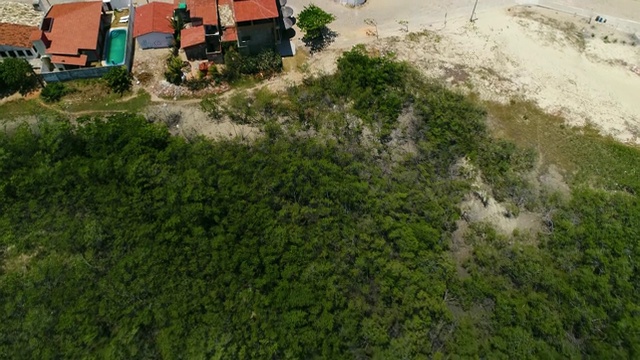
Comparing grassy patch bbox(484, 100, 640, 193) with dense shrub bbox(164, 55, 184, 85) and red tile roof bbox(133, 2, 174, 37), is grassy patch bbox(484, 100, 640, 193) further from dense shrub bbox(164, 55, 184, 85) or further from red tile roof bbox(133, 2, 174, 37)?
red tile roof bbox(133, 2, 174, 37)

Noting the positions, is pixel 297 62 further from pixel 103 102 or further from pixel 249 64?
pixel 103 102

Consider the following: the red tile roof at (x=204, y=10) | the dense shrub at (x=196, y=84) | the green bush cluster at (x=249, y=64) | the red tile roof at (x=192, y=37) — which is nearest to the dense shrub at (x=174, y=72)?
the dense shrub at (x=196, y=84)

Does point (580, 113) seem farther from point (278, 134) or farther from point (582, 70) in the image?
→ point (278, 134)

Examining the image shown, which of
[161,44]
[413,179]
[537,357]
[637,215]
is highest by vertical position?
[161,44]

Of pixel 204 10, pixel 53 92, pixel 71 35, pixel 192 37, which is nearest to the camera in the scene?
pixel 53 92

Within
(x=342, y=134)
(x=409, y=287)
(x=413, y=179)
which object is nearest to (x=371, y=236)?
(x=409, y=287)

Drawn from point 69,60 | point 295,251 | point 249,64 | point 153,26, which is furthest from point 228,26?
point 295,251

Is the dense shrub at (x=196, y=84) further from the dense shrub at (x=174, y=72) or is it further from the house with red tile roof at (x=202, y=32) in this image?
the house with red tile roof at (x=202, y=32)
